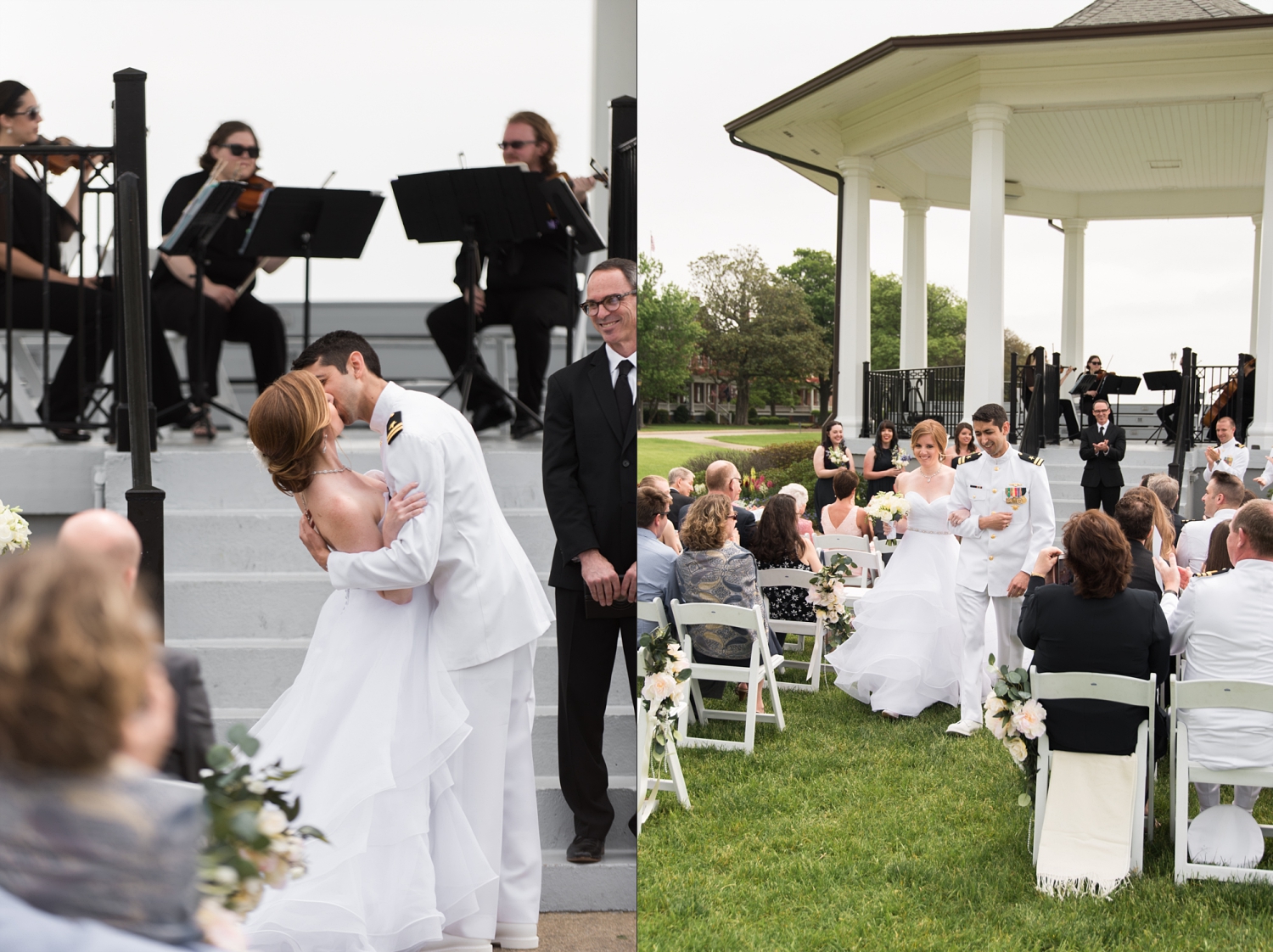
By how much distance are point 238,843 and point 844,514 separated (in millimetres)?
4746

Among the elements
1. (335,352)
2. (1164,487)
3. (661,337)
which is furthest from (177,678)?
(1164,487)

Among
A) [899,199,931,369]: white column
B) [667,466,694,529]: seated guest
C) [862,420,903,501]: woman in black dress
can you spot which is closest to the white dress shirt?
[667,466,694,529]: seated guest

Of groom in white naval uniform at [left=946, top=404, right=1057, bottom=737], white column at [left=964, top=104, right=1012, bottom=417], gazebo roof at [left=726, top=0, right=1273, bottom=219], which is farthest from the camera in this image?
white column at [left=964, top=104, right=1012, bottom=417]

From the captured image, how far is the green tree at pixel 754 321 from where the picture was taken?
2.64 metres

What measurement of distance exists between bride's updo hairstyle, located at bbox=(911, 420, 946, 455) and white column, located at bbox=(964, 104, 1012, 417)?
5.89 ft

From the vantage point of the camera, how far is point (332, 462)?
1.69 meters

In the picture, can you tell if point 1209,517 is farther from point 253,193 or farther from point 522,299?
point 253,193

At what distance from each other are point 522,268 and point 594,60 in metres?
0.48

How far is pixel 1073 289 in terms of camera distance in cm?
977

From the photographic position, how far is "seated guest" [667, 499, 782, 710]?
446 cm

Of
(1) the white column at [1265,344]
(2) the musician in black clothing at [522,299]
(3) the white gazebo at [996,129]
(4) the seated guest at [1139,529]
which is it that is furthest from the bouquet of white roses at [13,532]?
(1) the white column at [1265,344]

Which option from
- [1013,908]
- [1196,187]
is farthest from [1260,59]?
[1013,908]

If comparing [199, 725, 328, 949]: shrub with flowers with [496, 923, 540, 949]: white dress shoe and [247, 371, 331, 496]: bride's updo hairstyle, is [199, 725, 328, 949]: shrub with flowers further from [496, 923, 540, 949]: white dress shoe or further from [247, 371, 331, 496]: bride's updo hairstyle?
[496, 923, 540, 949]: white dress shoe

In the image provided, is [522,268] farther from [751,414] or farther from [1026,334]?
[1026,334]
